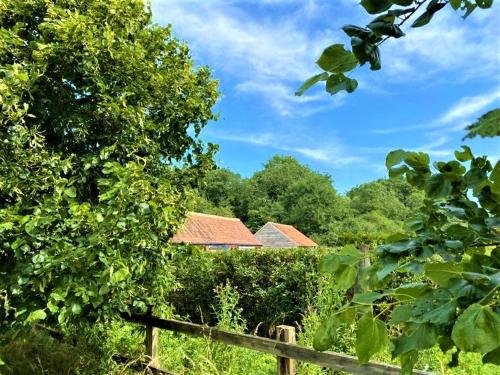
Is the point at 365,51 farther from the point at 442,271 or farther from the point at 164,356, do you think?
the point at 164,356

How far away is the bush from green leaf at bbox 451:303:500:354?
6784mm

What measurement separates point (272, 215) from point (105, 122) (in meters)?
51.6

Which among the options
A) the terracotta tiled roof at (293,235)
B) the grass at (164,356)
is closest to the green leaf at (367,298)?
the grass at (164,356)

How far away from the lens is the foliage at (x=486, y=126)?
51 cm

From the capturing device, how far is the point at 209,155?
4.23 metres

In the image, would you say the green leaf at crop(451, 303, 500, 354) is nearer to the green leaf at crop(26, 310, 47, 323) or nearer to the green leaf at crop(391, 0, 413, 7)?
the green leaf at crop(391, 0, 413, 7)

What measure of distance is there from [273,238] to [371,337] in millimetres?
43052

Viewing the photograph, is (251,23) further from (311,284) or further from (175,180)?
(311,284)

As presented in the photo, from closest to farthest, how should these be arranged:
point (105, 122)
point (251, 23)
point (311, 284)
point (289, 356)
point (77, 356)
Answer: point (251, 23) → point (289, 356) → point (105, 122) → point (77, 356) → point (311, 284)

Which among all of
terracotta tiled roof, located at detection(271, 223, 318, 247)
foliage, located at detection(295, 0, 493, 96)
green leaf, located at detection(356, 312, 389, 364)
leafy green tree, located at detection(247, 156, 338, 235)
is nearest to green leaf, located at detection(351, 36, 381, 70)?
Answer: foliage, located at detection(295, 0, 493, 96)

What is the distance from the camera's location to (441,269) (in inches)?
25.8

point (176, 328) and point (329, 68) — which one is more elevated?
point (329, 68)

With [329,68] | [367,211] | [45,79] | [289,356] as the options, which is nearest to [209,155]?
[45,79]

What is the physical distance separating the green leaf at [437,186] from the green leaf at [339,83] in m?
0.33
